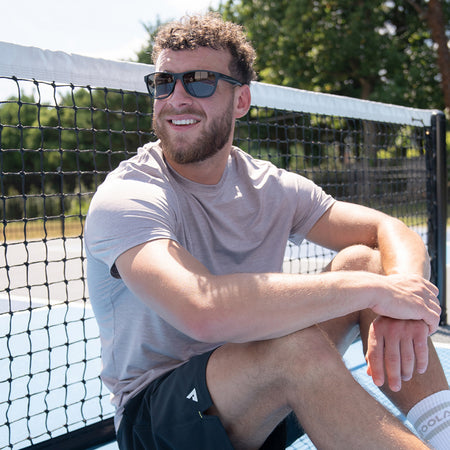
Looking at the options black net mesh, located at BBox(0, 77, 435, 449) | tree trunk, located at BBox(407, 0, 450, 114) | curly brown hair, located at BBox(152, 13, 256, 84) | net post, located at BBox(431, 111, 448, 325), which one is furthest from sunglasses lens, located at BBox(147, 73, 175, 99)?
tree trunk, located at BBox(407, 0, 450, 114)

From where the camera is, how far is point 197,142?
2.07 metres

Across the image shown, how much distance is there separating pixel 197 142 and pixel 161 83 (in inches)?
10.8

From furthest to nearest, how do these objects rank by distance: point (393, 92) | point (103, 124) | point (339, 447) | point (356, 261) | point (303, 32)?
point (103, 124), point (303, 32), point (393, 92), point (356, 261), point (339, 447)

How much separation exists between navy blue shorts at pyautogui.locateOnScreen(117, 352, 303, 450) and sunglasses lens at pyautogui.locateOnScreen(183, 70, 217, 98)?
1.00 metres

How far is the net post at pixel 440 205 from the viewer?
4.06 m

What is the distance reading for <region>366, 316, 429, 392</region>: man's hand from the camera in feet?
5.56

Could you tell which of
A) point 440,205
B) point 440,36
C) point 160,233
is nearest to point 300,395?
point 160,233

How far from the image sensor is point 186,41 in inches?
83.0

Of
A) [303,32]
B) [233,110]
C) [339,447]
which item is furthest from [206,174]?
[303,32]

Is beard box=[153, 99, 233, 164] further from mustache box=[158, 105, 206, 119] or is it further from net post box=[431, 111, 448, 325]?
net post box=[431, 111, 448, 325]

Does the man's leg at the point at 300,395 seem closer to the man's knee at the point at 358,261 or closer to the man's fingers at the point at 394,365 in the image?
the man's fingers at the point at 394,365

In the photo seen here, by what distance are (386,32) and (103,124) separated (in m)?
14.0

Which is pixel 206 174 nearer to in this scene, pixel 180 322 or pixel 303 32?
pixel 180 322

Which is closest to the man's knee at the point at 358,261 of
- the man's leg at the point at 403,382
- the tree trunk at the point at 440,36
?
the man's leg at the point at 403,382
